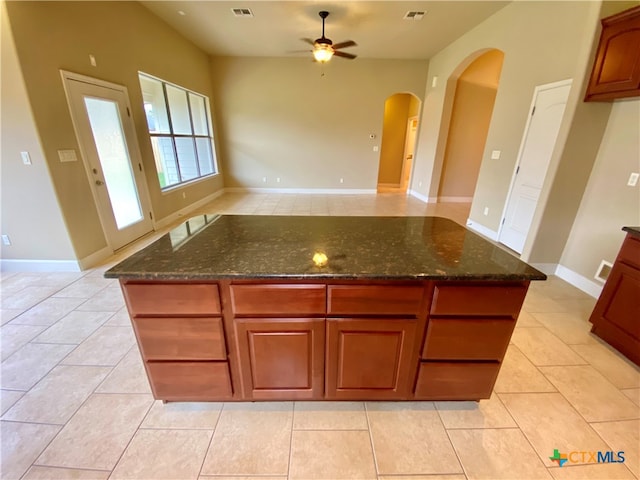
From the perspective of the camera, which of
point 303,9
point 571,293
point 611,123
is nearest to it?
point 611,123

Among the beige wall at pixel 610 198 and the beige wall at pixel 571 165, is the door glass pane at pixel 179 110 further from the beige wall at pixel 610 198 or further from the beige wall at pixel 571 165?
the beige wall at pixel 610 198

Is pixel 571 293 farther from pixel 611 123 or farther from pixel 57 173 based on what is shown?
pixel 57 173

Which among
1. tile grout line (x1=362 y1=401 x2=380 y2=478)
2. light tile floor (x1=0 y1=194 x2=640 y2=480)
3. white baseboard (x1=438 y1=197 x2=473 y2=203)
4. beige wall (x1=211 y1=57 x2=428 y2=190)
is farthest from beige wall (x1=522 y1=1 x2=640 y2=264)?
beige wall (x1=211 y1=57 x2=428 y2=190)

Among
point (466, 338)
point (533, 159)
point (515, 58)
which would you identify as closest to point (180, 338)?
point (466, 338)

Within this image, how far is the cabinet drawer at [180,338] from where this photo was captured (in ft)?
4.27

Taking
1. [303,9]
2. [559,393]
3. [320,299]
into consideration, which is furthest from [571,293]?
[303,9]

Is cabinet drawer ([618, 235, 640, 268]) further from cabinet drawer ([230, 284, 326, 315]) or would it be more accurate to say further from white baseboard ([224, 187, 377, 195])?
white baseboard ([224, 187, 377, 195])

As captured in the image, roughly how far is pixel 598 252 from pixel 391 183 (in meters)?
6.47

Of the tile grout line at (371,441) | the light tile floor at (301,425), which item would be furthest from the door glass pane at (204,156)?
the tile grout line at (371,441)

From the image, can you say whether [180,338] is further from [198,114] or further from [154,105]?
[198,114]

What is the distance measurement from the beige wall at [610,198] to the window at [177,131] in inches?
227

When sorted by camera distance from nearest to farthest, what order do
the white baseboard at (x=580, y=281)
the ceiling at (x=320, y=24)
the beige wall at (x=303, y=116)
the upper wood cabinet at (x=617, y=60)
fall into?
1. the upper wood cabinet at (x=617, y=60)
2. the white baseboard at (x=580, y=281)
3. the ceiling at (x=320, y=24)
4. the beige wall at (x=303, y=116)

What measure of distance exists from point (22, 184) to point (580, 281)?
582 cm

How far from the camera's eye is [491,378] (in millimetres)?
1480
